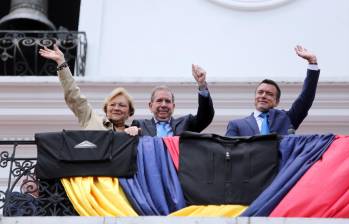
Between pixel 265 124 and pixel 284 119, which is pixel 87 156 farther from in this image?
pixel 284 119

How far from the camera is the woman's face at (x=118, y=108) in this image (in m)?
12.6

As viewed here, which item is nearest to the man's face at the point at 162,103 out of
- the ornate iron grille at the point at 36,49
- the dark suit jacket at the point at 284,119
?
Answer: the dark suit jacket at the point at 284,119

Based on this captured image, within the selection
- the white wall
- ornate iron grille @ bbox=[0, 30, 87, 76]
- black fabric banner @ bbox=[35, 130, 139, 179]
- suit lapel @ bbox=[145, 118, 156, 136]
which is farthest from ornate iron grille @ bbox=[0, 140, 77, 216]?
ornate iron grille @ bbox=[0, 30, 87, 76]

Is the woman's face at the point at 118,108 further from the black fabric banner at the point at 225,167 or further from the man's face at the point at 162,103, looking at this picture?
the black fabric banner at the point at 225,167

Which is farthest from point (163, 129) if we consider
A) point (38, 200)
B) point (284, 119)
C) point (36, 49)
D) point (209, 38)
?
point (36, 49)

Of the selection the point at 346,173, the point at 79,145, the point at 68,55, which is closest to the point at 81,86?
the point at 68,55

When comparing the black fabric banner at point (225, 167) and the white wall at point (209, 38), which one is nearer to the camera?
the black fabric banner at point (225, 167)

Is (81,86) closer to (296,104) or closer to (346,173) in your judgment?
(296,104)

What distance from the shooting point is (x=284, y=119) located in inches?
504

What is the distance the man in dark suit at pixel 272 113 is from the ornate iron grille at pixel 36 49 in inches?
167

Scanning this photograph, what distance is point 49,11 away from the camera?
63.1 feet

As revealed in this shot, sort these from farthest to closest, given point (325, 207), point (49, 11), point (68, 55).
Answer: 1. point (49, 11)
2. point (68, 55)
3. point (325, 207)

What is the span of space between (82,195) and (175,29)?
5.02 metres

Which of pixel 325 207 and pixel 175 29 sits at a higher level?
pixel 175 29
